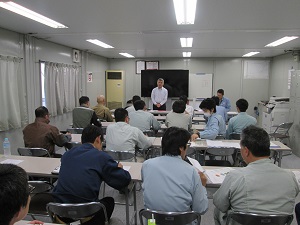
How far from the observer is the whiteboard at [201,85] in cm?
1006

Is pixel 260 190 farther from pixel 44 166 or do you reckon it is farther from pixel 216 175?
pixel 44 166

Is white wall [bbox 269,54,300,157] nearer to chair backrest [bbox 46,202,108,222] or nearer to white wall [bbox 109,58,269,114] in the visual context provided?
white wall [bbox 109,58,269,114]

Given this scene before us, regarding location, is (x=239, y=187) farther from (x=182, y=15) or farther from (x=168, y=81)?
(x=168, y=81)

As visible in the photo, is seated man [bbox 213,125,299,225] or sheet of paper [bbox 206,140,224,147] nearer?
seated man [bbox 213,125,299,225]

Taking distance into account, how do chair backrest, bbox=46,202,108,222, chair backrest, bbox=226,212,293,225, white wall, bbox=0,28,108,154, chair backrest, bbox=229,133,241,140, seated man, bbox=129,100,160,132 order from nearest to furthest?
chair backrest, bbox=226,212,293,225, chair backrest, bbox=46,202,108,222, chair backrest, bbox=229,133,241,140, seated man, bbox=129,100,160,132, white wall, bbox=0,28,108,154

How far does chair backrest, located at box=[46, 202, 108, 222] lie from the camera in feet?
6.36

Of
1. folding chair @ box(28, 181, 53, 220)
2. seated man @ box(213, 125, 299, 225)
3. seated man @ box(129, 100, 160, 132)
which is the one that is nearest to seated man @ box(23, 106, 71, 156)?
folding chair @ box(28, 181, 53, 220)

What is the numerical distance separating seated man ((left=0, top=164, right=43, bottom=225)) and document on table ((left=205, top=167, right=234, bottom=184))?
5.77 ft

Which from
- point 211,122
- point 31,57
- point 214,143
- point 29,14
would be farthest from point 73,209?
point 31,57

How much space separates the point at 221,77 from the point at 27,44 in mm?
7153

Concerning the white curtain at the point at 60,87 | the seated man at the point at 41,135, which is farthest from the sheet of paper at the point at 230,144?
the white curtain at the point at 60,87

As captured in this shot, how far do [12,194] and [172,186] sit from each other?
1081 mm

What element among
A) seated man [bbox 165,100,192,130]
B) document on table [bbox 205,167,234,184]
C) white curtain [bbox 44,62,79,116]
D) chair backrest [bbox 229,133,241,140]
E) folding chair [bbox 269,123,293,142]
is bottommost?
folding chair [bbox 269,123,293,142]

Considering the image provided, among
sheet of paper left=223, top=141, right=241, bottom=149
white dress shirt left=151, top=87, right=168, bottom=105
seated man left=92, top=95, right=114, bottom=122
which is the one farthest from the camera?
white dress shirt left=151, top=87, right=168, bottom=105
